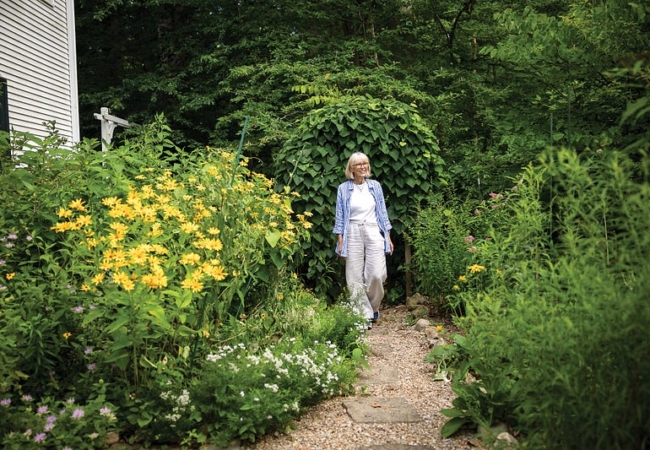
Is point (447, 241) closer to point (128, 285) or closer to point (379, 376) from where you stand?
point (379, 376)

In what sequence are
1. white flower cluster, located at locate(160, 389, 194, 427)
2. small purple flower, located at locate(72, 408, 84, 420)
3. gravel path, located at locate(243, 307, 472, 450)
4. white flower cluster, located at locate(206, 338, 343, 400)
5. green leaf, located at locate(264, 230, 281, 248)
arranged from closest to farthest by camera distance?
small purple flower, located at locate(72, 408, 84, 420) < white flower cluster, located at locate(160, 389, 194, 427) < gravel path, located at locate(243, 307, 472, 450) < white flower cluster, located at locate(206, 338, 343, 400) < green leaf, located at locate(264, 230, 281, 248)

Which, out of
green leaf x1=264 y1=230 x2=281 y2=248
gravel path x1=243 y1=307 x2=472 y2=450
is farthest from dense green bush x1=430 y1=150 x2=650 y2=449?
green leaf x1=264 y1=230 x2=281 y2=248

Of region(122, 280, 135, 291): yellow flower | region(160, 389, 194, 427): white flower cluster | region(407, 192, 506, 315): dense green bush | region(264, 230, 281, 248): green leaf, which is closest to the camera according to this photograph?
region(122, 280, 135, 291): yellow flower

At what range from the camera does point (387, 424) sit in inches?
123

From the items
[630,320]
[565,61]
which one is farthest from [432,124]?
[630,320]

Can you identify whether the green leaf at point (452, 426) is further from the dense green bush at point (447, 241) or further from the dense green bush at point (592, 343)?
the dense green bush at point (447, 241)

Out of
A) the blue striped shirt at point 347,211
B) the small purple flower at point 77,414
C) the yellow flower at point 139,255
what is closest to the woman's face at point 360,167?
the blue striped shirt at point 347,211

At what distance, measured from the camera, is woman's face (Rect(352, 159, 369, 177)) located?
537cm

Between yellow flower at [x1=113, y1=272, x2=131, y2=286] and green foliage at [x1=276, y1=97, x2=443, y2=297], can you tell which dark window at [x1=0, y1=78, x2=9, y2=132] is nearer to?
green foliage at [x1=276, y1=97, x2=443, y2=297]

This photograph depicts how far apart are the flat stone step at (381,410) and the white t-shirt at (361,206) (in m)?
2.18

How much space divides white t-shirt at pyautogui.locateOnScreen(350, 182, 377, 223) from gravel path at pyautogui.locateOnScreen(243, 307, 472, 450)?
1.42 metres

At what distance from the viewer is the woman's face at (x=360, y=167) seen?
5.37m

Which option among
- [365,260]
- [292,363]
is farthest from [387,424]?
[365,260]

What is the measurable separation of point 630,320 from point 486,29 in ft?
26.7
